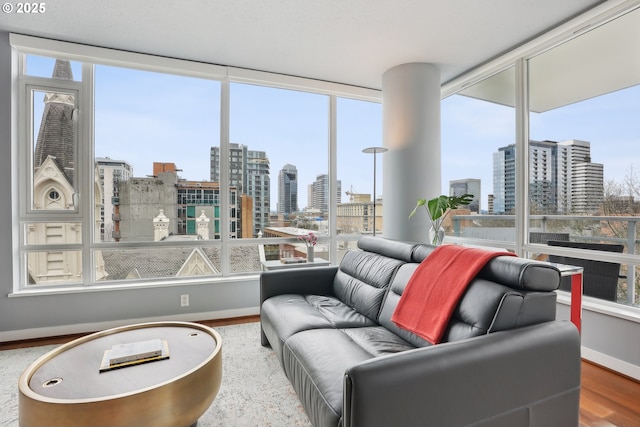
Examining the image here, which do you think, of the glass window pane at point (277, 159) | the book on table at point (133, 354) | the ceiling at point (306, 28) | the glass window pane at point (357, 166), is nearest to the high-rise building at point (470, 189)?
the glass window pane at point (357, 166)

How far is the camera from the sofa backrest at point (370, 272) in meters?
2.21

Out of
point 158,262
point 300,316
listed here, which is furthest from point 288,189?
point 300,316

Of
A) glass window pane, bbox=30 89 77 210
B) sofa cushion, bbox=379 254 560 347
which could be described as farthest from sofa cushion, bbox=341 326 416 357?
glass window pane, bbox=30 89 77 210

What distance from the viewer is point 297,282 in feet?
8.95

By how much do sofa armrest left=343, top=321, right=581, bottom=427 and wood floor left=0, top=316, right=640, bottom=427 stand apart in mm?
545

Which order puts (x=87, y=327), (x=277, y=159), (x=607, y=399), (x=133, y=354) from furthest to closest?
(x=277, y=159), (x=87, y=327), (x=607, y=399), (x=133, y=354)

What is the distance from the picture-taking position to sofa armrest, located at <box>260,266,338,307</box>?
2.63 meters

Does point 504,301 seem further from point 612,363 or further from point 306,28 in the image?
→ point 306,28

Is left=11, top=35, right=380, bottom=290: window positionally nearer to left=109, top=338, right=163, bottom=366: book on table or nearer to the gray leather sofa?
left=109, top=338, right=163, bottom=366: book on table

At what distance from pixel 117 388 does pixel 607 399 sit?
2.66 meters

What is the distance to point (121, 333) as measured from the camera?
6.42 feet

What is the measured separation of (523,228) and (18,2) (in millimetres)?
4555

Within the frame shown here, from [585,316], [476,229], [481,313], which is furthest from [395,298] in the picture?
[476,229]

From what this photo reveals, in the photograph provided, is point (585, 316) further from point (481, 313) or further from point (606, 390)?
point (481, 313)
